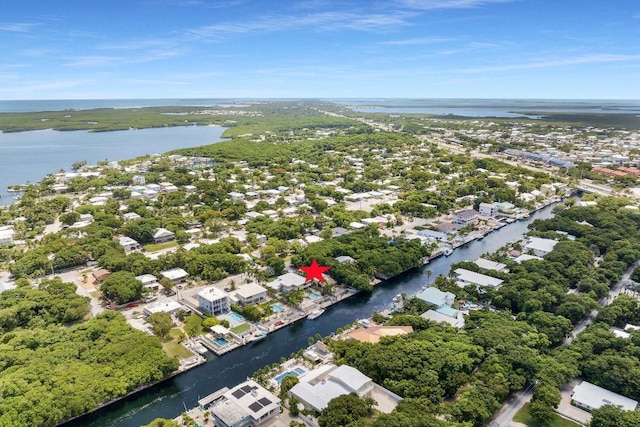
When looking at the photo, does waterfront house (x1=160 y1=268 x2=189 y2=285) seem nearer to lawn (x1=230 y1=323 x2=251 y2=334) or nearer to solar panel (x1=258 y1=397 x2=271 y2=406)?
lawn (x1=230 y1=323 x2=251 y2=334)

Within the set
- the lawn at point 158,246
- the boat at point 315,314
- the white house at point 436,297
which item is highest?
the white house at point 436,297

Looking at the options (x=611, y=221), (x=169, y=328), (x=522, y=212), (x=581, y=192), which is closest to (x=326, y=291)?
(x=169, y=328)

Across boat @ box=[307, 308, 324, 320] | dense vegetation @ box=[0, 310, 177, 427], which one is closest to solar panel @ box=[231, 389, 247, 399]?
dense vegetation @ box=[0, 310, 177, 427]

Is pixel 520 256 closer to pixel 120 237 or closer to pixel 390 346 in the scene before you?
pixel 390 346

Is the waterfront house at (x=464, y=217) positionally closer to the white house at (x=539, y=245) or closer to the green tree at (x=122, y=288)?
the white house at (x=539, y=245)

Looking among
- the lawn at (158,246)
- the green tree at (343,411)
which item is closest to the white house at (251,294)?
the green tree at (343,411)

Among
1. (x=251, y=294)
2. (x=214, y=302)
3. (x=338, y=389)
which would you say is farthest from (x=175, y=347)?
(x=338, y=389)

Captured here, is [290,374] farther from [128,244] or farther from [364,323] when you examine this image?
[128,244]
